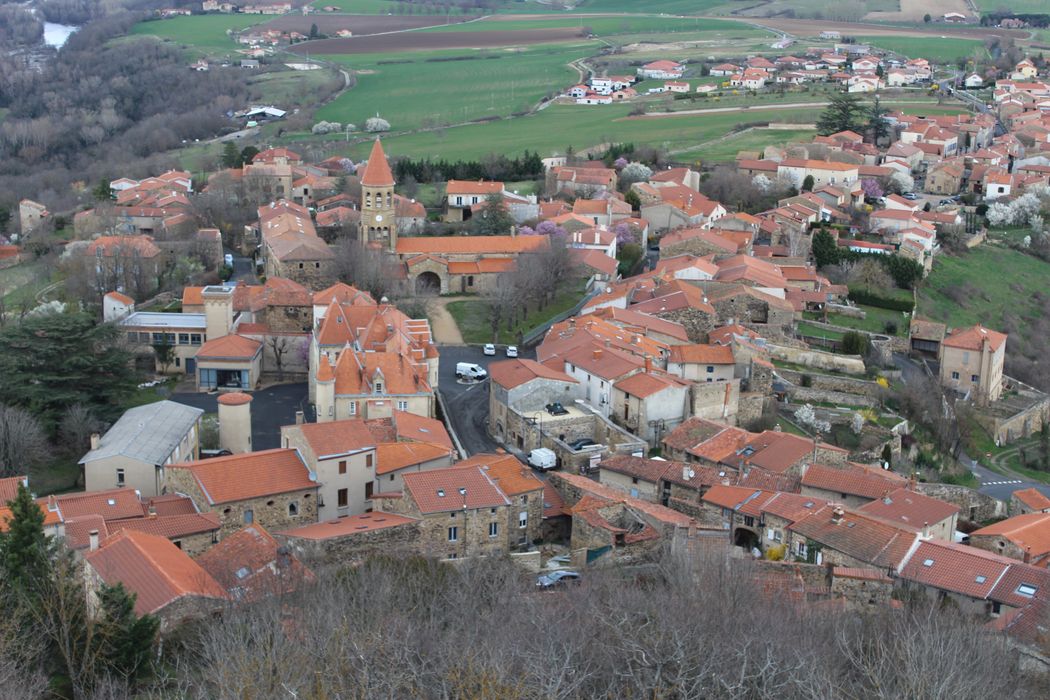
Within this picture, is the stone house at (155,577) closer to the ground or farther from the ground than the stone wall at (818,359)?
farther from the ground

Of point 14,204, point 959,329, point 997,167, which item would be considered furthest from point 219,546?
point 997,167

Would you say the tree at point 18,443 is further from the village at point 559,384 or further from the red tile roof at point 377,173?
the red tile roof at point 377,173

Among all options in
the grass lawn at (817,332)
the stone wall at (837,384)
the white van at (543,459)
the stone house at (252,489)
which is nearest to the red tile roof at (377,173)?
the grass lawn at (817,332)

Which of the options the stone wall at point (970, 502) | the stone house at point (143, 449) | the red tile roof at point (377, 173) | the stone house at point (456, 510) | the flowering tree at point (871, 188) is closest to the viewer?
the stone house at point (456, 510)

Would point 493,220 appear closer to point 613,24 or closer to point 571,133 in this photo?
point 571,133

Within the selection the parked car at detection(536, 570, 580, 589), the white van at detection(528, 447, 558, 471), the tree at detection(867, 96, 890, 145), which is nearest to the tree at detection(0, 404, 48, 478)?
the white van at detection(528, 447, 558, 471)

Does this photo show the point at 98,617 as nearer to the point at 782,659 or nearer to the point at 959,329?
the point at 782,659
